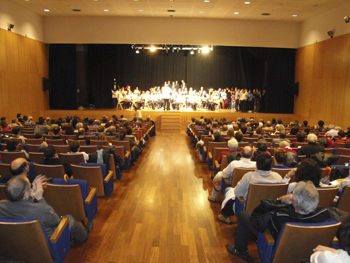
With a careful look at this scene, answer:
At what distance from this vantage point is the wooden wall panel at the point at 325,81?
1156 cm

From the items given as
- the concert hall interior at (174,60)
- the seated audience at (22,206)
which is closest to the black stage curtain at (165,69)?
the concert hall interior at (174,60)

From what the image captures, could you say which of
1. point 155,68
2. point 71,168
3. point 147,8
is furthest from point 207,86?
point 71,168

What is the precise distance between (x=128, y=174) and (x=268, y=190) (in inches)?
153

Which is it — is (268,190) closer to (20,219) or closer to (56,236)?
(56,236)

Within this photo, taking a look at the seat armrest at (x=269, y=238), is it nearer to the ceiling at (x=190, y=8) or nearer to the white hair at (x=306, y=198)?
the white hair at (x=306, y=198)

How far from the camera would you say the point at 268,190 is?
3.26 metres

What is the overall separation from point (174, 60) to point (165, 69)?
0.81 meters

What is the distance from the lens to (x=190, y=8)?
12.8 m

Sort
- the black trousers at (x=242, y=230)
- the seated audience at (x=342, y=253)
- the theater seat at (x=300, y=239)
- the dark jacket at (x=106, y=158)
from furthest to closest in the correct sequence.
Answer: the dark jacket at (x=106, y=158) → the black trousers at (x=242, y=230) → the theater seat at (x=300, y=239) → the seated audience at (x=342, y=253)

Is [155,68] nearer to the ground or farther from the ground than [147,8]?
nearer to the ground

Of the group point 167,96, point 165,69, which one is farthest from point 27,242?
point 165,69

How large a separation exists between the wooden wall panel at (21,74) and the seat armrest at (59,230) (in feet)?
35.6

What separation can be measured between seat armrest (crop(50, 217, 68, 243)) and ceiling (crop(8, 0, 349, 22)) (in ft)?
35.5

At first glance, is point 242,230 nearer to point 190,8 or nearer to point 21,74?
point 190,8
